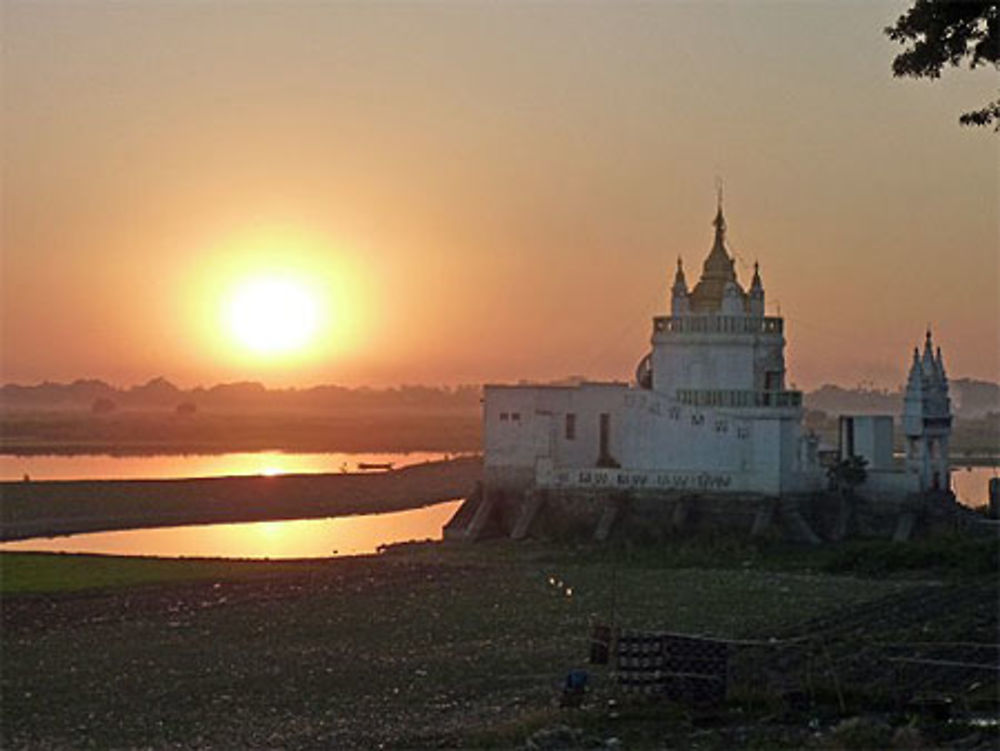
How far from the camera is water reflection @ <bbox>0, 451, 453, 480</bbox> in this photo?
108375 millimetres

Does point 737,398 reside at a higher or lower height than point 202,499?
higher

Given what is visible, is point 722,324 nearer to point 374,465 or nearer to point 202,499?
point 202,499

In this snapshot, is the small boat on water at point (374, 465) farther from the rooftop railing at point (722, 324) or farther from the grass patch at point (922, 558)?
the grass patch at point (922, 558)

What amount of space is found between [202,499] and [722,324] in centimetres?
3437

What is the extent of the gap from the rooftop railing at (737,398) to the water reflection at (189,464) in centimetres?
4764

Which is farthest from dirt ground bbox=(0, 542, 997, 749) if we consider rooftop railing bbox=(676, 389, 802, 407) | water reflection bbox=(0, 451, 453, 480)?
water reflection bbox=(0, 451, 453, 480)

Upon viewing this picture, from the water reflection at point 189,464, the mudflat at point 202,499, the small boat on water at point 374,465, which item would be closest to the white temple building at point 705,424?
the mudflat at point 202,499

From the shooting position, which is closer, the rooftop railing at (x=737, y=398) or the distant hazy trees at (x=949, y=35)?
the distant hazy trees at (x=949, y=35)

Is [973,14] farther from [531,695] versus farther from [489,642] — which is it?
[489,642]

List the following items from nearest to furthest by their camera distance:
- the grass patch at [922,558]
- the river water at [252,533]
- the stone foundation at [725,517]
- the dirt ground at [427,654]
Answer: the dirt ground at [427,654]
the grass patch at [922,558]
the stone foundation at [725,517]
the river water at [252,533]

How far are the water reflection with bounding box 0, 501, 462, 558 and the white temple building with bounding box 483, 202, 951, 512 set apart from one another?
20.9ft

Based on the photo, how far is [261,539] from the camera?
6781 cm

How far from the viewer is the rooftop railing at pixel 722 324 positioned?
61344mm

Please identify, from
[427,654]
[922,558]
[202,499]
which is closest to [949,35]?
[427,654]
